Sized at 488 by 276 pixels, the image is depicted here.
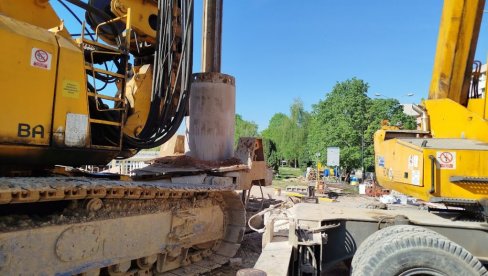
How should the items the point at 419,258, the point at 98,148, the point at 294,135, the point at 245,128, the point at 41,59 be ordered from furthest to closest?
the point at 245,128 < the point at 294,135 < the point at 98,148 < the point at 41,59 < the point at 419,258

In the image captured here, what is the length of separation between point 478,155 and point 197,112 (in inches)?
250

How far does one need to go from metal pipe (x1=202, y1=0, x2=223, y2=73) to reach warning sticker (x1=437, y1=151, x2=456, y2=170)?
768cm

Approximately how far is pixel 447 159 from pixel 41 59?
14.3 ft

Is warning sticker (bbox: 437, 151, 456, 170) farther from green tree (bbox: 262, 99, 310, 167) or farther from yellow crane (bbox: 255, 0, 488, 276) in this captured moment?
green tree (bbox: 262, 99, 310, 167)

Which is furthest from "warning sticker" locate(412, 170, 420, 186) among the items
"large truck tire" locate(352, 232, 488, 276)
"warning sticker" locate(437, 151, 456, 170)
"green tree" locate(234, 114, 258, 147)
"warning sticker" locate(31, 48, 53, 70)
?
"green tree" locate(234, 114, 258, 147)

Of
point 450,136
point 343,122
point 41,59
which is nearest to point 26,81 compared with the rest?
point 41,59

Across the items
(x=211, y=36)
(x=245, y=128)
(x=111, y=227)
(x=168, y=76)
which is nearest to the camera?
(x=111, y=227)

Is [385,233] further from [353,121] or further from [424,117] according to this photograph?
[353,121]

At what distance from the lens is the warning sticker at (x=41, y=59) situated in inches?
163

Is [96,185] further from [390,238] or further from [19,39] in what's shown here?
[390,238]

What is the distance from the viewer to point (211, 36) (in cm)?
1111

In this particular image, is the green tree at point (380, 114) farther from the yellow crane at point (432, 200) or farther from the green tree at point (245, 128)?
the green tree at point (245, 128)

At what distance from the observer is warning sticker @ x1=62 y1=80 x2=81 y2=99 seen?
14.6 ft

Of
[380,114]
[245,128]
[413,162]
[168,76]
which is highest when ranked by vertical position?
[245,128]
